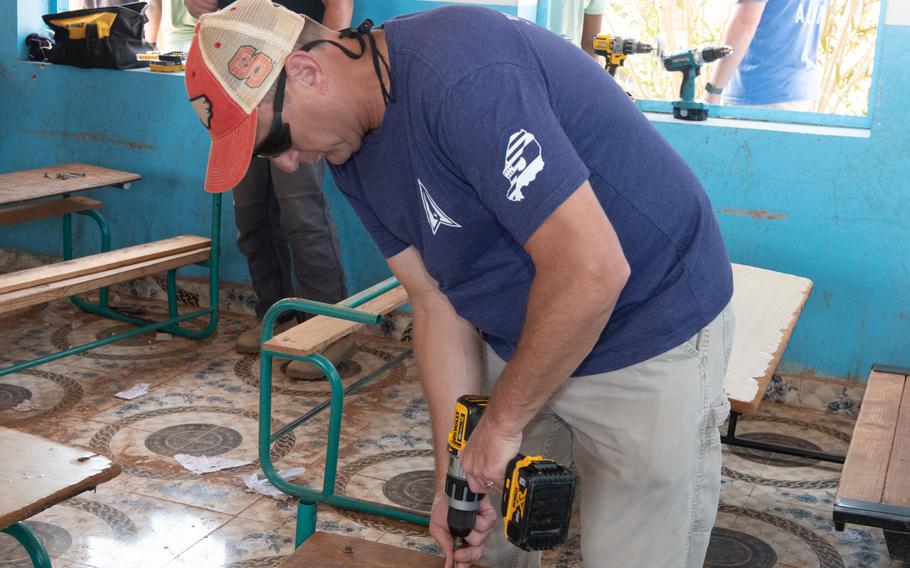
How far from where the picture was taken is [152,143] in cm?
511

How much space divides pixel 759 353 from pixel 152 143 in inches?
129

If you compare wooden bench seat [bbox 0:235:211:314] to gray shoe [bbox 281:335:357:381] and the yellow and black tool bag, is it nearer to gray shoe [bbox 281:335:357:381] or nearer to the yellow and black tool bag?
gray shoe [bbox 281:335:357:381]

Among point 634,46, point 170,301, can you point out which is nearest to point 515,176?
point 634,46

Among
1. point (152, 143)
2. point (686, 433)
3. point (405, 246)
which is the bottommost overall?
point (152, 143)

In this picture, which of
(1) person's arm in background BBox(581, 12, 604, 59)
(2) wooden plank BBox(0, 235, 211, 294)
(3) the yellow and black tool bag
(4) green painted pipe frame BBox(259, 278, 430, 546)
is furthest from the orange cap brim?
(3) the yellow and black tool bag

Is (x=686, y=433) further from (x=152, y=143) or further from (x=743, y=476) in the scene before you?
(x=152, y=143)

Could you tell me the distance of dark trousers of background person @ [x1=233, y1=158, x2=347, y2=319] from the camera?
4.32 meters

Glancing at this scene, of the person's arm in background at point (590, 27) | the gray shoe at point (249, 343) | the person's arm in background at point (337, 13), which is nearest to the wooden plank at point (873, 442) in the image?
the person's arm in background at point (590, 27)

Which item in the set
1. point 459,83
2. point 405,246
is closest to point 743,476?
point 405,246

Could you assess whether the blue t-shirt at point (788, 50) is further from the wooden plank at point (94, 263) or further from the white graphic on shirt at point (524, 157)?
the white graphic on shirt at point (524, 157)

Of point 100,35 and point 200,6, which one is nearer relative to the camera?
point 200,6

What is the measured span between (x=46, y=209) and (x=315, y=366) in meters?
1.50

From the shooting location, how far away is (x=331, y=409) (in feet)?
10.00

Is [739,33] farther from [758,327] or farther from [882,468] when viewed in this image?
[882,468]
